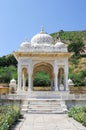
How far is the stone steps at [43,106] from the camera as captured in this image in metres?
23.4

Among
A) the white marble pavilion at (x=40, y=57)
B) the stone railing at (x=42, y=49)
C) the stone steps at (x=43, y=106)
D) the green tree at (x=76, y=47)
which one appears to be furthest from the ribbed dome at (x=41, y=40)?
the green tree at (x=76, y=47)

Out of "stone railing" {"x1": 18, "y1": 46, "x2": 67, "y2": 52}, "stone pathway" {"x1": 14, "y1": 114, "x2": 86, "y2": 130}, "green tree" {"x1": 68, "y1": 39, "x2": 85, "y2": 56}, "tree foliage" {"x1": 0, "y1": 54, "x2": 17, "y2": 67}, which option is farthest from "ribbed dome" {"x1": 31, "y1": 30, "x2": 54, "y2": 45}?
"green tree" {"x1": 68, "y1": 39, "x2": 85, "y2": 56}

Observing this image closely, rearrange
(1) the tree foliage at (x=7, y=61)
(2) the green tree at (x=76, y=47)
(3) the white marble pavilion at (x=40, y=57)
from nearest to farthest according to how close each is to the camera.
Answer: (3) the white marble pavilion at (x=40, y=57) < (1) the tree foliage at (x=7, y=61) < (2) the green tree at (x=76, y=47)

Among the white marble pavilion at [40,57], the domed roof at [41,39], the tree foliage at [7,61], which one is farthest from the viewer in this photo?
the tree foliage at [7,61]

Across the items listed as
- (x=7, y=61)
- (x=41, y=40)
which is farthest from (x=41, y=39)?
(x=7, y=61)

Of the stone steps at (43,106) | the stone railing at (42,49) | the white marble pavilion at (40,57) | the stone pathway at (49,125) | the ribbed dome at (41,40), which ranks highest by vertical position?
the ribbed dome at (41,40)

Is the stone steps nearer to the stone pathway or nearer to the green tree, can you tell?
the stone pathway

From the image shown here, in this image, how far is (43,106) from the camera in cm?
2436

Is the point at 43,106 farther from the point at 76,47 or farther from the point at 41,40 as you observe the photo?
the point at 76,47

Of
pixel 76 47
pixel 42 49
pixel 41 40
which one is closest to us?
pixel 42 49

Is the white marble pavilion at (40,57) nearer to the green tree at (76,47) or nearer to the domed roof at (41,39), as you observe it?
the domed roof at (41,39)

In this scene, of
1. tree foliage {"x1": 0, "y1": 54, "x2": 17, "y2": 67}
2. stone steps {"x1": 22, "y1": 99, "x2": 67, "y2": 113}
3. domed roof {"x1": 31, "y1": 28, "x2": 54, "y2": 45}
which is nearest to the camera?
stone steps {"x1": 22, "y1": 99, "x2": 67, "y2": 113}

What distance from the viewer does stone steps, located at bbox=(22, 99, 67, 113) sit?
76.7 ft

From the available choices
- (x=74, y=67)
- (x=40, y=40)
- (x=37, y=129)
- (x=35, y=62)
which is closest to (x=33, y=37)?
(x=40, y=40)
